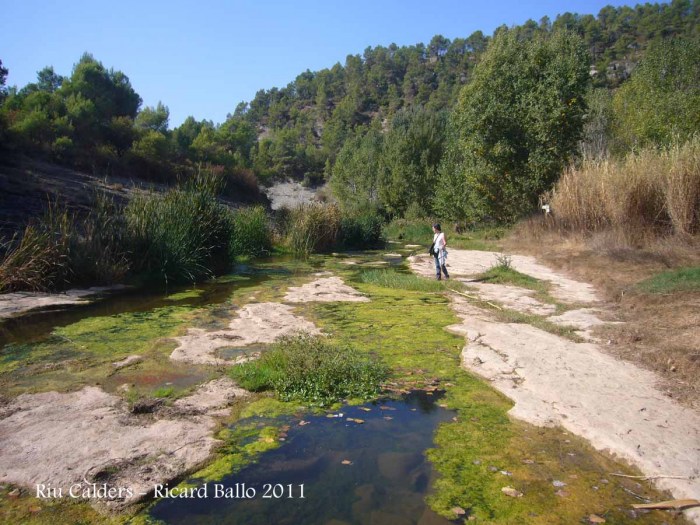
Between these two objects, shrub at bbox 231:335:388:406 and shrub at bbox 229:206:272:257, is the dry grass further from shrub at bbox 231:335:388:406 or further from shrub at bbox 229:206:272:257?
shrub at bbox 229:206:272:257

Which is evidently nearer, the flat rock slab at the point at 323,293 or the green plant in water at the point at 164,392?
the green plant in water at the point at 164,392

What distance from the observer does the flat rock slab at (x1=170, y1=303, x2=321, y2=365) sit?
6.44 metres

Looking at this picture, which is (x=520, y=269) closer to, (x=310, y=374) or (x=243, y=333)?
(x=243, y=333)

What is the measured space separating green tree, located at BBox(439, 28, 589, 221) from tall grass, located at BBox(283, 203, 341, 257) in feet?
22.4

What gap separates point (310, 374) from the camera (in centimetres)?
536

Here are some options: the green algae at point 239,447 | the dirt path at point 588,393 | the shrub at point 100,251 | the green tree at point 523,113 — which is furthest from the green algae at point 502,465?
the green tree at point 523,113

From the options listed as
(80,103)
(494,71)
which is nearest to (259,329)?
(494,71)

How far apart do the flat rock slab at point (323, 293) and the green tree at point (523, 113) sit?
41.6 ft

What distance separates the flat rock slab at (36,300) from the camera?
8.65 m

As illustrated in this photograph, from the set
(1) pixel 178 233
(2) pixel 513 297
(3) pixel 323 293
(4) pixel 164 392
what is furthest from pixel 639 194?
(4) pixel 164 392

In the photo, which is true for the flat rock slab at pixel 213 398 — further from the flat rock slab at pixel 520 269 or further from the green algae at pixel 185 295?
the flat rock slab at pixel 520 269

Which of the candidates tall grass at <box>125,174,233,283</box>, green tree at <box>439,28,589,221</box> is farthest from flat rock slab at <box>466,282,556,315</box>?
green tree at <box>439,28,589,221</box>

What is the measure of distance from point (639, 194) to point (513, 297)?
7029 mm

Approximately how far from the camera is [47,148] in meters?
23.6
